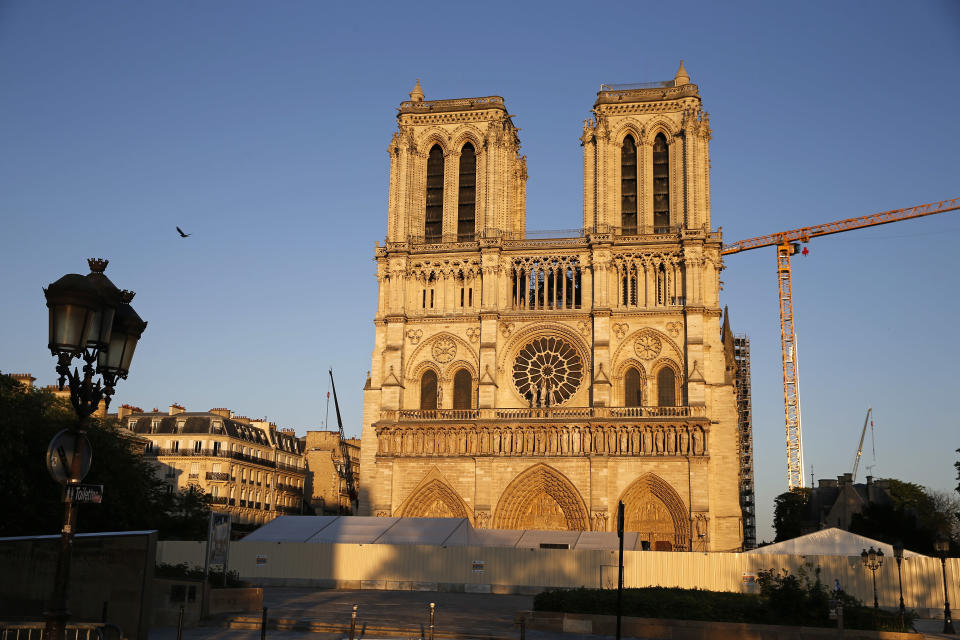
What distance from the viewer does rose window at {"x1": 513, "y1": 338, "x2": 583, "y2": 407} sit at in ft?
166

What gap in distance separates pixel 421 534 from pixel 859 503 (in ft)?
111

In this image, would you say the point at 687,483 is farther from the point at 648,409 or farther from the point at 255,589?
the point at 255,589

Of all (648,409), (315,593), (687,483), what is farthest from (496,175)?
(315,593)

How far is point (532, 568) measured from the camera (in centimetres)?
3450

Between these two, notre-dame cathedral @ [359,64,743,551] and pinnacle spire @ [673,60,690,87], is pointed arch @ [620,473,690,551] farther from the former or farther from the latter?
pinnacle spire @ [673,60,690,87]

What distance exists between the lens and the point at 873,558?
27.7 metres

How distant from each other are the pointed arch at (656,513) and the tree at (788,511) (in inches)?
1110

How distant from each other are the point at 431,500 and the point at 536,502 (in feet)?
16.6

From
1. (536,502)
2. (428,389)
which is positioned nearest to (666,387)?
(536,502)

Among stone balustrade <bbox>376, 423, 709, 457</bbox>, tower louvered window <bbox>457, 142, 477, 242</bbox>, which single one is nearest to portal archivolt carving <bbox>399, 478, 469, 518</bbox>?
stone balustrade <bbox>376, 423, 709, 457</bbox>

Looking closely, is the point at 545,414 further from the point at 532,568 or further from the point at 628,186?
the point at 532,568

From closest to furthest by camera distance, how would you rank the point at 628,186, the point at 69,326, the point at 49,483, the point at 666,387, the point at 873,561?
the point at 69,326
the point at 873,561
the point at 49,483
the point at 666,387
the point at 628,186

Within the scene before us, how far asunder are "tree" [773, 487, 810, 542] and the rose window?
95.7 ft

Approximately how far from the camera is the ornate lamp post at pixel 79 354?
31.2 ft
